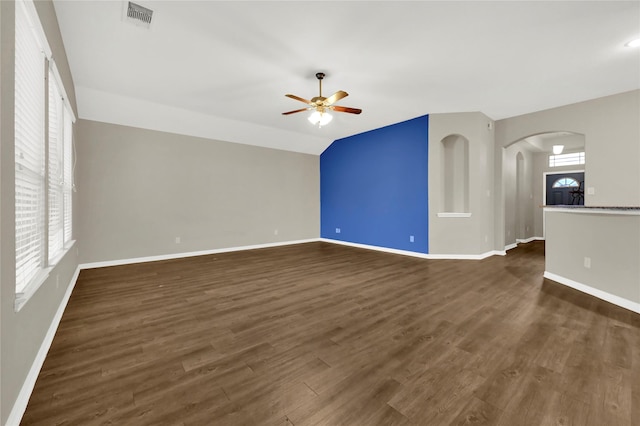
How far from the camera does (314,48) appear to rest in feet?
9.82

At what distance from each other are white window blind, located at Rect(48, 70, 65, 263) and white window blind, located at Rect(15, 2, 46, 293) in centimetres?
50

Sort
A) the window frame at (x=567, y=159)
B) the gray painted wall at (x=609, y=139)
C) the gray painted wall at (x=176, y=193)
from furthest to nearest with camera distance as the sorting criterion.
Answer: the window frame at (x=567, y=159) → the gray painted wall at (x=176, y=193) → the gray painted wall at (x=609, y=139)

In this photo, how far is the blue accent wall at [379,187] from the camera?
5.52 meters

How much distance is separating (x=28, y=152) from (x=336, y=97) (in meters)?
2.89

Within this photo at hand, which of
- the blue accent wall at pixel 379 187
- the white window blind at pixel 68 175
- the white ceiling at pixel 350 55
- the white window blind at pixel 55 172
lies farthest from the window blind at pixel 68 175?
the blue accent wall at pixel 379 187

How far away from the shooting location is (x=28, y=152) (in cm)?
172

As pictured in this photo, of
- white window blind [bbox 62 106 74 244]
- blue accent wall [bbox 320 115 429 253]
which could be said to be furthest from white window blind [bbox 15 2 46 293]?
blue accent wall [bbox 320 115 429 253]

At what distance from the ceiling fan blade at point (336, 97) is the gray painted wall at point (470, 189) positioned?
8.93ft

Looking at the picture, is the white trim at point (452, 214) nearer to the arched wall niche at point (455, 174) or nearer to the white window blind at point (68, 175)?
the arched wall niche at point (455, 174)

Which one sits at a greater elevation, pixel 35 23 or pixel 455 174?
pixel 35 23

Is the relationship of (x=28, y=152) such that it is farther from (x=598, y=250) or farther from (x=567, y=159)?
(x=567, y=159)

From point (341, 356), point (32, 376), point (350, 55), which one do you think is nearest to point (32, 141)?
point (32, 376)

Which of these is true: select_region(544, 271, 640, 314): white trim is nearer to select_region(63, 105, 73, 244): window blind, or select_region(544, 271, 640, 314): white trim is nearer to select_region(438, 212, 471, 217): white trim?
select_region(438, 212, 471, 217): white trim

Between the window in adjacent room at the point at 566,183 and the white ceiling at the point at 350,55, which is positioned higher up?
the white ceiling at the point at 350,55
